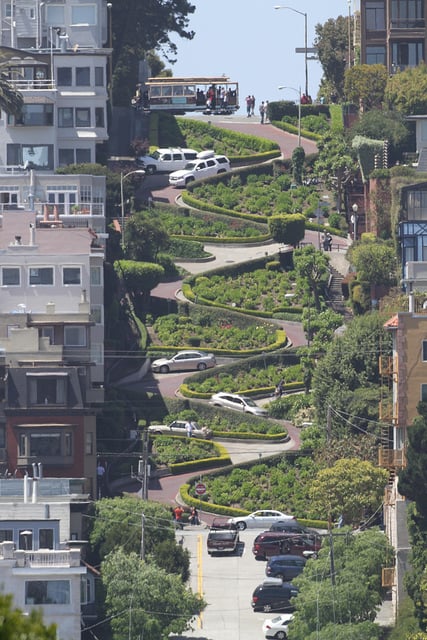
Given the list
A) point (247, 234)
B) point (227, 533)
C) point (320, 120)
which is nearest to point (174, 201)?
point (247, 234)

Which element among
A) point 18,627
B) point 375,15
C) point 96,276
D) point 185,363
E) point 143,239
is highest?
point 375,15

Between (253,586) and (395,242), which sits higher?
(395,242)

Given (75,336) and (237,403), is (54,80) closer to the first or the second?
(237,403)

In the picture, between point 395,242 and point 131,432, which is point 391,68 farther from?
point 131,432

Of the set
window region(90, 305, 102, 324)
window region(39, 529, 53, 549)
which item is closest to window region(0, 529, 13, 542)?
window region(39, 529, 53, 549)

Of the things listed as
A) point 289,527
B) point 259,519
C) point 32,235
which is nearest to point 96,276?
point 32,235

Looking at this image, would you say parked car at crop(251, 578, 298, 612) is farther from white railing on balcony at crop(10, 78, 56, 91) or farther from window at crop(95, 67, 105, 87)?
window at crop(95, 67, 105, 87)

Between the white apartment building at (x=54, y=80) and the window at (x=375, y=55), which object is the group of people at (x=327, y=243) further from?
the window at (x=375, y=55)
